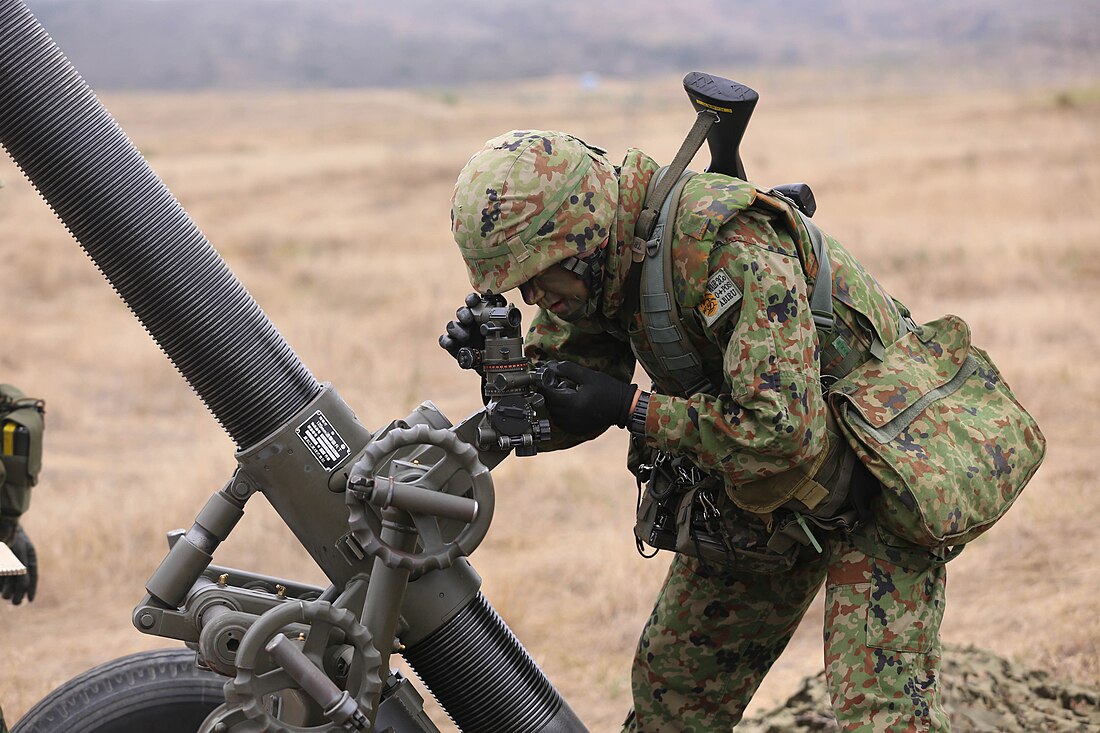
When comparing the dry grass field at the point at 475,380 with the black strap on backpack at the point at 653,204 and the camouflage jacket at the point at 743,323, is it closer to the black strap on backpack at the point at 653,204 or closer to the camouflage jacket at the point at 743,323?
the camouflage jacket at the point at 743,323

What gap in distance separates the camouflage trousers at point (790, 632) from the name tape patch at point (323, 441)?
1.27 metres

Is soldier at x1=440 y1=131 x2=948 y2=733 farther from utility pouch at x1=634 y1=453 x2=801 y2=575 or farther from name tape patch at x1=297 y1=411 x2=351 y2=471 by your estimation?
name tape patch at x1=297 y1=411 x2=351 y2=471

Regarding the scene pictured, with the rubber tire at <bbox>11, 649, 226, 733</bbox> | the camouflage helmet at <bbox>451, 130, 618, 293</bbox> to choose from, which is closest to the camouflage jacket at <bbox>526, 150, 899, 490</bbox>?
the camouflage helmet at <bbox>451, 130, 618, 293</bbox>

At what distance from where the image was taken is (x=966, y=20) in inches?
5778

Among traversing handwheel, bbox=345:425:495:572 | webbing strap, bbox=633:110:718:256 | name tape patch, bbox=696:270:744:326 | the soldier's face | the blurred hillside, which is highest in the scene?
webbing strap, bbox=633:110:718:256

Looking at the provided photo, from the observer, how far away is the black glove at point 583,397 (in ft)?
11.0

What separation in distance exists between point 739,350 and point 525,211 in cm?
68

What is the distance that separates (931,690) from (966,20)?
6182 inches

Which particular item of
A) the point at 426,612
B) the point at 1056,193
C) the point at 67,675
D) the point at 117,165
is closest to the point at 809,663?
the point at 426,612

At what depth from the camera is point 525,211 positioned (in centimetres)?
331

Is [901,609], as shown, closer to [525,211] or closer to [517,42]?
[525,211]

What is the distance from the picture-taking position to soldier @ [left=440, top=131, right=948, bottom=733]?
129 inches

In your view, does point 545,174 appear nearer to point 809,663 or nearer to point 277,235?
point 809,663

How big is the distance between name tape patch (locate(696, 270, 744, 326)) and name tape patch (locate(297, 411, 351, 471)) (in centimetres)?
109
